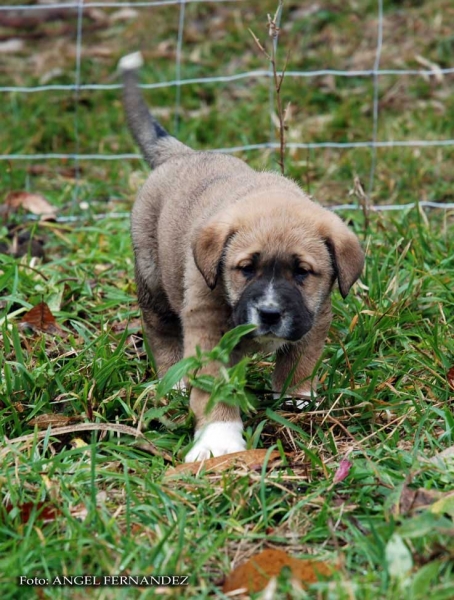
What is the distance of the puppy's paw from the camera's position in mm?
3514

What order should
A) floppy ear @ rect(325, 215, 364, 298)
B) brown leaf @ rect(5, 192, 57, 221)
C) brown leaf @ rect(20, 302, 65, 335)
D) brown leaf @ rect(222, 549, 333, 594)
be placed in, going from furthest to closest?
brown leaf @ rect(5, 192, 57, 221)
brown leaf @ rect(20, 302, 65, 335)
floppy ear @ rect(325, 215, 364, 298)
brown leaf @ rect(222, 549, 333, 594)

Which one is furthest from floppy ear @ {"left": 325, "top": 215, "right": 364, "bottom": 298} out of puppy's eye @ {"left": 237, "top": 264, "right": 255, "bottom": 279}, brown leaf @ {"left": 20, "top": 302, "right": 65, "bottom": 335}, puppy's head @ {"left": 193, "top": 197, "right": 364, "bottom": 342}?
brown leaf @ {"left": 20, "top": 302, "right": 65, "bottom": 335}

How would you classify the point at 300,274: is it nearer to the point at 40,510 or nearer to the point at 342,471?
the point at 342,471

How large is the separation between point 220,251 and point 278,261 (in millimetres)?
246

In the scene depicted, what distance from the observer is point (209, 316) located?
3.77 metres

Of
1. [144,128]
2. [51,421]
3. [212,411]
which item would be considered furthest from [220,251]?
[144,128]

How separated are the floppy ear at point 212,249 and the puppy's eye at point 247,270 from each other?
97 millimetres

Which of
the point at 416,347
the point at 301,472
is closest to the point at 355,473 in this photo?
the point at 301,472

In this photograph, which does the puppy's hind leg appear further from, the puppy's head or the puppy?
the puppy's head

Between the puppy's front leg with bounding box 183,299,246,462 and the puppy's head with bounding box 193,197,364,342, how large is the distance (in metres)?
0.13

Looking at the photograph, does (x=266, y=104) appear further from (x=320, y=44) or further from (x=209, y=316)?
(x=209, y=316)

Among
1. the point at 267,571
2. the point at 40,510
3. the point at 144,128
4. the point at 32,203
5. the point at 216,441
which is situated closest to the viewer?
the point at 267,571

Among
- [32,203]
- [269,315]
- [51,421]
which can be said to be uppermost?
[269,315]

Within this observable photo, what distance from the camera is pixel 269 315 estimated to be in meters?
3.45
